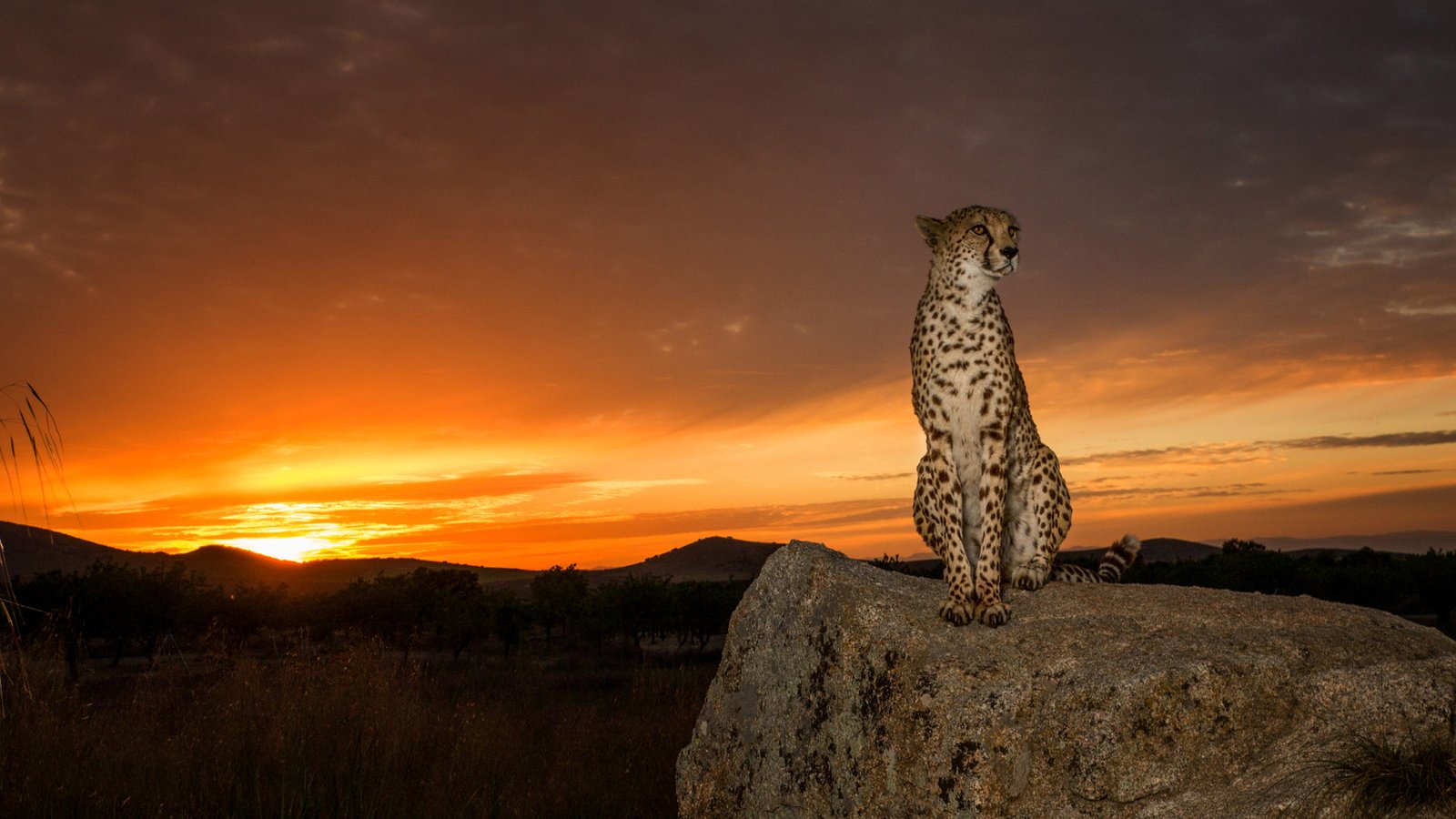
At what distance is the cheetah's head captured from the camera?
5.71 meters

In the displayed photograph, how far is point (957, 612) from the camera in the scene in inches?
229

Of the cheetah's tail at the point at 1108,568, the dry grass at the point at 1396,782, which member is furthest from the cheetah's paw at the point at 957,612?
the dry grass at the point at 1396,782

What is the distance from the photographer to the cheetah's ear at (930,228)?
6027 millimetres

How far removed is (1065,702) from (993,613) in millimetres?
692

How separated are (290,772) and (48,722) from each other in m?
2.31

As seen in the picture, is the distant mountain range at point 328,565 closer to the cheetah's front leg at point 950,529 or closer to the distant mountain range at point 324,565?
the distant mountain range at point 324,565

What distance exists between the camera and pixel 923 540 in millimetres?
6457

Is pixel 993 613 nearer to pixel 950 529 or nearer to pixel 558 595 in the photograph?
pixel 950 529

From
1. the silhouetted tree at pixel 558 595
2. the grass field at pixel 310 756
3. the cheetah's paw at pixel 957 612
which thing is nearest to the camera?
the cheetah's paw at pixel 957 612

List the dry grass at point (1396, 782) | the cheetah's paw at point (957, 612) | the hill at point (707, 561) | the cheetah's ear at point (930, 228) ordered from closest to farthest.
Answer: the dry grass at point (1396, 782) → the cheetah's paw at point (957, 612) → the cheetah's ear at point (930, 228) → the hill at point (707, 561)

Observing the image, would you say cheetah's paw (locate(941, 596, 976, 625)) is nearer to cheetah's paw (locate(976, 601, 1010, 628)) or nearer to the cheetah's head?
cheetah's paw (locate(976, 601, 1010, 628))

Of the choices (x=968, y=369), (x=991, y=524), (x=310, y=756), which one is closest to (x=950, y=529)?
(x=991, y=524)

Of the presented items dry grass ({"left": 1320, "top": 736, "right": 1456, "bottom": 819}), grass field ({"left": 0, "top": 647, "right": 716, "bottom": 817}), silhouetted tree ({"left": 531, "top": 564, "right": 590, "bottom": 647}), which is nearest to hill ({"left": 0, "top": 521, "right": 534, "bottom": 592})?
silhouetted tree ({"left": 531, "top": 564, "right": 590, "bottom": 647})

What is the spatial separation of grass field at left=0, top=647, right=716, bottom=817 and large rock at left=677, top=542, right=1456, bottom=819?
2818 mm
